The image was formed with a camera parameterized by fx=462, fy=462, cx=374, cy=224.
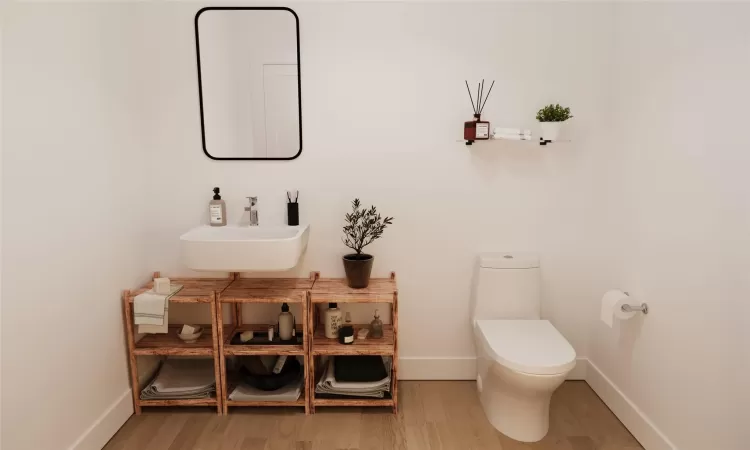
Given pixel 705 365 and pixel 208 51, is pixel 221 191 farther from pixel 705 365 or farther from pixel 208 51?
pixel 705 365

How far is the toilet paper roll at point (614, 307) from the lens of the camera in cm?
211

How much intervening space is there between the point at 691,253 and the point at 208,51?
8.00 feet

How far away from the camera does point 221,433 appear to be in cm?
221

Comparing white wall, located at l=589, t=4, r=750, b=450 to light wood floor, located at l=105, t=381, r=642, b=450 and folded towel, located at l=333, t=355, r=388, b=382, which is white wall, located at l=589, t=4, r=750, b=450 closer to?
light wood floor, located at l=105, t=381, r=642, b=450

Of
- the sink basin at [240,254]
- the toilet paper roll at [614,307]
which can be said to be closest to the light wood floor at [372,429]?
the toilet paper roll at [614,307]

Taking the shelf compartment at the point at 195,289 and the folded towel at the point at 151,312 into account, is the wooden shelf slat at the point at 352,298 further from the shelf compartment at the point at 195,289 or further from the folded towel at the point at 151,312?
the folded towel at the point at 151,312

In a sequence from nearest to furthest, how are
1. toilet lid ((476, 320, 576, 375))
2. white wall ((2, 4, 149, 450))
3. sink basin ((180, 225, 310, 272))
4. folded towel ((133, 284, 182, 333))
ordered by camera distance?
white wall ((2, 4, 149, 450))
toilet lid ((476, 320, 576, 375))
sink basin ((180, 225, 310, 272))
folded towel ((133, 284, 182, 333))

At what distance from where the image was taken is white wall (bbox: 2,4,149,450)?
62.9 inches

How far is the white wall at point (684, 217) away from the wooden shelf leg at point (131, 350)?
2428mm

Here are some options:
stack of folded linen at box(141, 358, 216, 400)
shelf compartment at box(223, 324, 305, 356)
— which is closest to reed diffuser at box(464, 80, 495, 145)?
shelf compartment at box(223, 324, 305, 356)

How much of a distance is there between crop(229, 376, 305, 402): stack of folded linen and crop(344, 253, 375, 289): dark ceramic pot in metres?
0.62

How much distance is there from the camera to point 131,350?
7.54 feet

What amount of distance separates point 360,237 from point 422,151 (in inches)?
22.7

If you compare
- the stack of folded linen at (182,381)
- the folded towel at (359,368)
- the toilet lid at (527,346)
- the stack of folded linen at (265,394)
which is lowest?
the stack of folded linen at (265,394)
